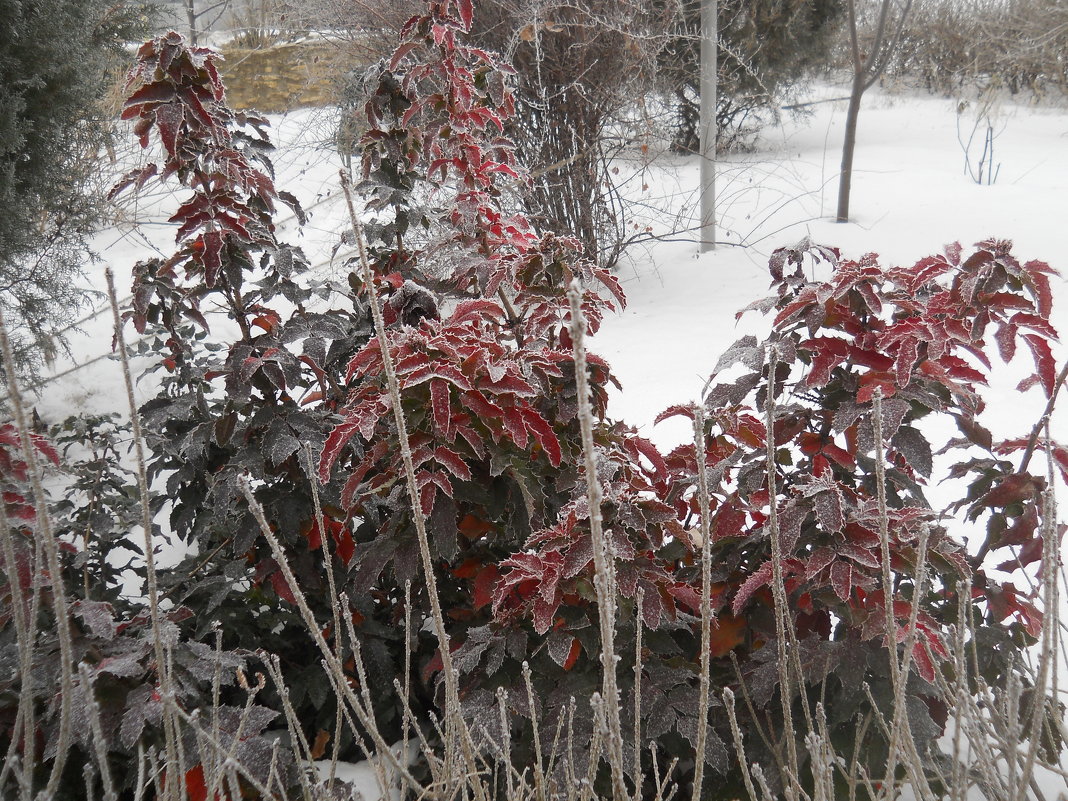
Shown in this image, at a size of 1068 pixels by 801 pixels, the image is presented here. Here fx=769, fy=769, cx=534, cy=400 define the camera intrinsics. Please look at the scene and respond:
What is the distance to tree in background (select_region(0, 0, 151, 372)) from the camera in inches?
92.0

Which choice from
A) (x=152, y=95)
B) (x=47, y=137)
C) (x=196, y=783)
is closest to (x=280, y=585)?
(x=196, y=783)

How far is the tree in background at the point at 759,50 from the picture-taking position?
6422 mm

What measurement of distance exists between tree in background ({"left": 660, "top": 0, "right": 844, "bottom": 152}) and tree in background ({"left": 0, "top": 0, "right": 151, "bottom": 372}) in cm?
439

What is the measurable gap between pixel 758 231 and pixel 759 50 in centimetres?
264

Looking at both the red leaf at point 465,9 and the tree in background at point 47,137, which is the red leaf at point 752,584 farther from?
the tree in background at point 47,137

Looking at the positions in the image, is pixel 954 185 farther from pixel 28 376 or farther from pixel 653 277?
A: pixel 28 376

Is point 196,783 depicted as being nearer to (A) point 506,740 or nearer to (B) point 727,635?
(A) point 506,740

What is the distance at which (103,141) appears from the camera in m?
3.29

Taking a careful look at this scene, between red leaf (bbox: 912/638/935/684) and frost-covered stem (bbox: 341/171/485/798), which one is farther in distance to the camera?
red leaf (bbox: 912/638/935/684)

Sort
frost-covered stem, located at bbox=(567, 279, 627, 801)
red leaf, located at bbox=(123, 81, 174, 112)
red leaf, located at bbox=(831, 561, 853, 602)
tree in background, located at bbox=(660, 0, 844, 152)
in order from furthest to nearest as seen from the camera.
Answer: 1. tree in background, located at bbox=(660, 0, 844, 152)
2. red leaf, located at bbox=(123, 81, 174, 112)
3. red leaf, located at bbox=(831, 561, 853, 602)
4. frost-covered stem, located at bbox=(567, 279, 627, 801)

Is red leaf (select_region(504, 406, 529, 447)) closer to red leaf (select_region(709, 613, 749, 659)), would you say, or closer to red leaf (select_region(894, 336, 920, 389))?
red leaf (select_region(709, 613, 749, 659))

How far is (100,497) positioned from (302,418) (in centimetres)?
52

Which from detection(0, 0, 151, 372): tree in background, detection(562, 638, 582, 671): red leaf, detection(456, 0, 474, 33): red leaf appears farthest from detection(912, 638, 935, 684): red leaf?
detection(0, 0, 151, 372): tree in background

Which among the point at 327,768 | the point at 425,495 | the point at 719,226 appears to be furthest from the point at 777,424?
the point at 719,226
